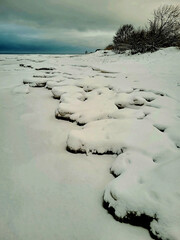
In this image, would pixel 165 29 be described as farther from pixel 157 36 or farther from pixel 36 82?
pixel 36 82

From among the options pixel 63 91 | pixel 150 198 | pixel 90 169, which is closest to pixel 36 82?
pixel 63 91

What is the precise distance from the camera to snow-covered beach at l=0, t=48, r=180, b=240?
119 centimetres

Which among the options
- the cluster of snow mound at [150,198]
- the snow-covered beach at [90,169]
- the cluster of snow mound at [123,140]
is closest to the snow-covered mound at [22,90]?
the snow-covered beach at [90,169]

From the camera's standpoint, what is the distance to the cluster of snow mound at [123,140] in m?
1.81

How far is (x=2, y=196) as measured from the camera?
141 cm

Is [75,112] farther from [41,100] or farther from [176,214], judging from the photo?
[176,214]

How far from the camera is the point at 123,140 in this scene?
1.93 metres

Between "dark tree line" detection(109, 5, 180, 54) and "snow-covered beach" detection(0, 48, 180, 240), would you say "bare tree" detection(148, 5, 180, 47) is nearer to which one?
"dark tree line" detection(109, 5, 180, 54)

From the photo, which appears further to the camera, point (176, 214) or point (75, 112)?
point (75, 112)

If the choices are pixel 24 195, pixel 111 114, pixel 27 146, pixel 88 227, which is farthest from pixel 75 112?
pixel 88 227

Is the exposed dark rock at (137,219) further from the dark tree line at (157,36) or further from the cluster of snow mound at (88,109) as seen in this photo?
the dark tree line at (157,36)

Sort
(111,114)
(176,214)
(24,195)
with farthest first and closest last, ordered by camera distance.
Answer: (111,114) → (24,195) → (176,214)

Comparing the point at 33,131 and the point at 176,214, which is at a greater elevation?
the point at 176,214

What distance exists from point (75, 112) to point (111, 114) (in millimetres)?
499
